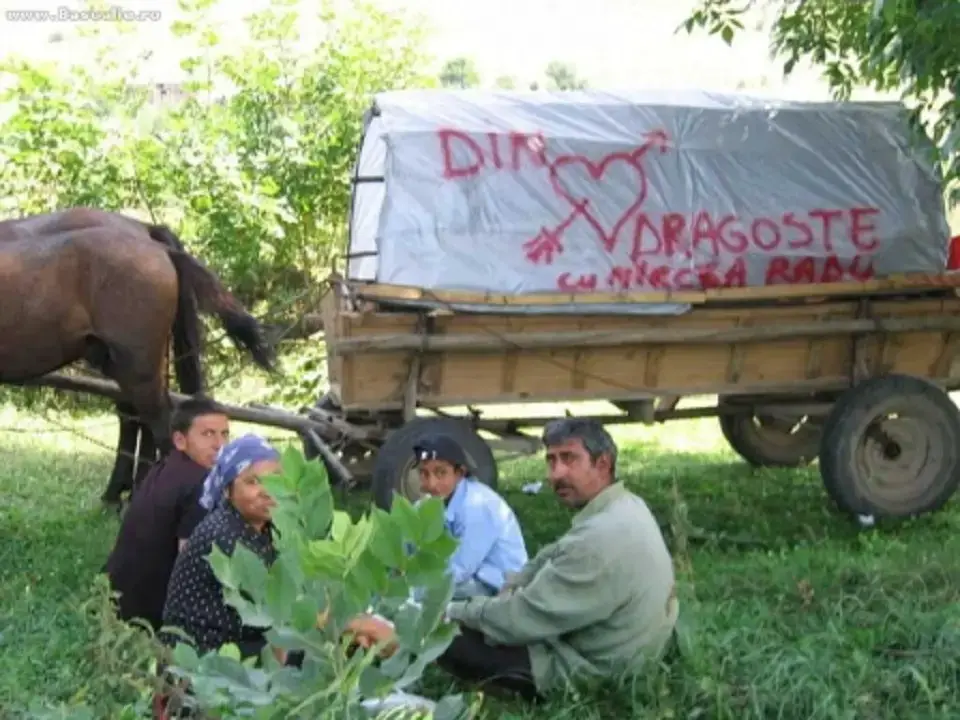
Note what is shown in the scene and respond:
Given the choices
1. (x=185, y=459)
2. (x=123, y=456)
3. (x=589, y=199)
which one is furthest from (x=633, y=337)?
(x=123, y=456)

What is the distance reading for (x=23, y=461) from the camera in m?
11.5

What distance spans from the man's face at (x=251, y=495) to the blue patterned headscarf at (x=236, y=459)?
20 millimetres

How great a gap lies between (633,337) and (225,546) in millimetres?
3954

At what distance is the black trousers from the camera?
5.12 m

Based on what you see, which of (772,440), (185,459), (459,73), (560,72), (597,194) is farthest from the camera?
(560,72)

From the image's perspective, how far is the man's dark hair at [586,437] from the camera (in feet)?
16.4

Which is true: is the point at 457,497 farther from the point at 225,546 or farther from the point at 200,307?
the point at 200,307

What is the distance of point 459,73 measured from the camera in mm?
17438

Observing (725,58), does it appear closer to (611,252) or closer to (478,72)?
(478,72)

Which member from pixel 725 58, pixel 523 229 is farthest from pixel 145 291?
pixel 725 58

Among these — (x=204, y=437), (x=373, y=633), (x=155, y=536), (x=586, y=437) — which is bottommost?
(x=155, y=536)

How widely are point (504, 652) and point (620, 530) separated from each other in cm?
63

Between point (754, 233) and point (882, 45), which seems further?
point (754, 233)

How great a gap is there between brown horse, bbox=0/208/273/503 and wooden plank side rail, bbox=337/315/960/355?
1230 millimetres
